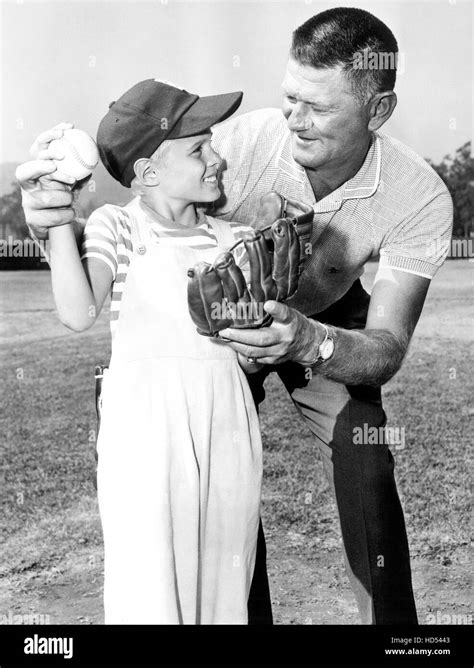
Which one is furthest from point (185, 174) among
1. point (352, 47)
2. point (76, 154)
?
point (352, 47)

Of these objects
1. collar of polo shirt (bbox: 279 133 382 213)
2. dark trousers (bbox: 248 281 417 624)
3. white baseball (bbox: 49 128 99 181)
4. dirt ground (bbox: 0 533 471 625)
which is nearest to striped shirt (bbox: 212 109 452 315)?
collar of polo shirt (bbox: 279 133 382 213)

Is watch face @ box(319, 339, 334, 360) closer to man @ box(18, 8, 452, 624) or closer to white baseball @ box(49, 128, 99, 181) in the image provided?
man @ box(18, 8, 452, 624)

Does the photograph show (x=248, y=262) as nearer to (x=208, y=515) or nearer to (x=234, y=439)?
(x=234, y=439)

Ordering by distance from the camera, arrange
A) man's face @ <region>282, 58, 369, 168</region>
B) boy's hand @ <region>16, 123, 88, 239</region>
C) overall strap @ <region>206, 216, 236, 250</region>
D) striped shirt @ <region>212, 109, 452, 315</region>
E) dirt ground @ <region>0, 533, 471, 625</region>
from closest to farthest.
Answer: boy's hand @ <region>16, 123, 88, 239</region> < overall strap @ <region>206, 216, 236, 250</region> < man's face @ <region>282, 58, 369, 168</region> < striped shirt @ <region>212, 109, 452, 315</region> < dirt ground @ <region>0, 533, 471, 625</region>

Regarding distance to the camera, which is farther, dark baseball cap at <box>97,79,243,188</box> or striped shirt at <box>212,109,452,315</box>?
striped shirt at <box>212,109,452,315</box>

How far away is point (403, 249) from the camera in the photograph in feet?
9.48

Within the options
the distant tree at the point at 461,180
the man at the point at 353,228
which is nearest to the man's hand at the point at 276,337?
the man at the point at 353,228

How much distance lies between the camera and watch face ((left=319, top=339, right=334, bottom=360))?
7.79ft

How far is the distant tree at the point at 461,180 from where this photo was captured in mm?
7805

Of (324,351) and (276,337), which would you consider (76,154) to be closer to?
(276,337)

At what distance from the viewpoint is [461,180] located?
7922mm

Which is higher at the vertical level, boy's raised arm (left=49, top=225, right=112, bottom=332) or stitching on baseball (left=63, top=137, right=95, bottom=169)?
stitching on baseball (left=63, top=137, right=95, bottom=169)

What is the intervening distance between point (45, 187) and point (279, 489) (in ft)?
9.13
